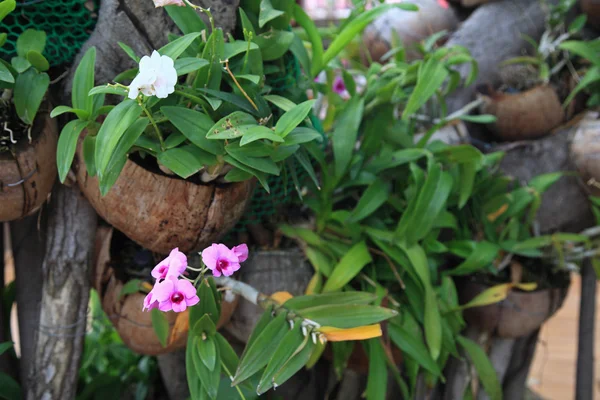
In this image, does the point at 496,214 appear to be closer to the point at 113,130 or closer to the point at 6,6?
the point at 113,130

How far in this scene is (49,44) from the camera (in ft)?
3.04

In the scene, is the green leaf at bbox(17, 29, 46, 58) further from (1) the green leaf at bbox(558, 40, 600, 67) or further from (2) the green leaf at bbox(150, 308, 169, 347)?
(1) the green leaf at bbox(558, 40, 600, 67)

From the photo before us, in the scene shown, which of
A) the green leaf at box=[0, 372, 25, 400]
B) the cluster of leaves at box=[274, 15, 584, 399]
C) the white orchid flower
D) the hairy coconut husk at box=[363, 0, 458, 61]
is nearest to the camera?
the white orchid flower

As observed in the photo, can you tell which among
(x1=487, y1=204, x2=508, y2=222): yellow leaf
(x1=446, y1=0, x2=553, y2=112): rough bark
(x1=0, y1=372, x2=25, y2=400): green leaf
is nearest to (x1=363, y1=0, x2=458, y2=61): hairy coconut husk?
(x1=446, y1=0, x2=553, y2=112): rough bark

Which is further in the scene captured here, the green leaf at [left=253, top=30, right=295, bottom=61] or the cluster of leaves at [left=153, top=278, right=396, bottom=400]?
the green leaf at [left=253, top=30, right=295, bottom=61]

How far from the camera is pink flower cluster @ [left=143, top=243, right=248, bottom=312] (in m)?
0.66

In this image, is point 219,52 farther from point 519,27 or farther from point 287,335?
point 519,27

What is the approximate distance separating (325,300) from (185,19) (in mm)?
470

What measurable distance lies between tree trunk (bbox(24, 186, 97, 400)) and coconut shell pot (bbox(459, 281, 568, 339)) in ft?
2.68

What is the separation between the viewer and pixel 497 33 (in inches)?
62.9

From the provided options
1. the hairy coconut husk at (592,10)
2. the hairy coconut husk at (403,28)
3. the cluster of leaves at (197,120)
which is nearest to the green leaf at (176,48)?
the cluster of leaves at (197,120)

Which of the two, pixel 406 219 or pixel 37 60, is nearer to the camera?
pixel 37 60

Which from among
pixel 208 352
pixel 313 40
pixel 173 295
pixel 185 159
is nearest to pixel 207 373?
pixel 208 352

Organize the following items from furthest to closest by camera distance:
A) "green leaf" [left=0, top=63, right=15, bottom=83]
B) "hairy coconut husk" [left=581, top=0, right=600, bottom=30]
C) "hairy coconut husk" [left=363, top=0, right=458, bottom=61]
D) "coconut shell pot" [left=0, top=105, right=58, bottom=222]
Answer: "hairy coconut husk" [left=363, top=0, right=458, bottom=61] → "hairy coconut husk" [left=581, top=0, right=600, bottom=30] → "coconut shell pot" [left=0, top=105, right=58, bottom=222] → "green leaf" [left=0, top=63, right=15, bottom=83]
